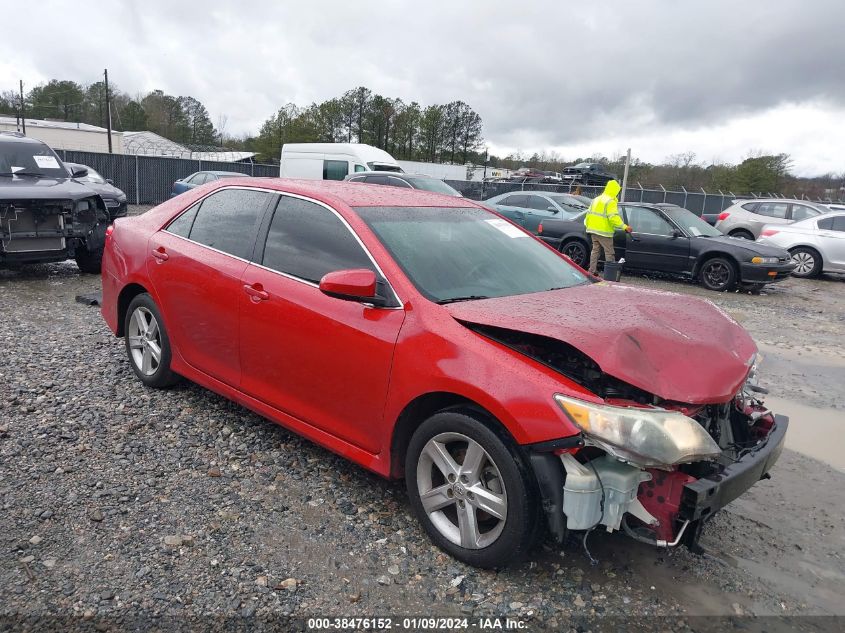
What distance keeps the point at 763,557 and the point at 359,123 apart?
61.5m

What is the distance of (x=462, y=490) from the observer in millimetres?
2779

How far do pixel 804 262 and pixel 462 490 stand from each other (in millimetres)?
14110

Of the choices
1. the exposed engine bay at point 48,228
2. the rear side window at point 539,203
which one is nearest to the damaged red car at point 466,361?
the exposed engine bay at point 48,228

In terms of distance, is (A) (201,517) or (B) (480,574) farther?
(A) (201,517)

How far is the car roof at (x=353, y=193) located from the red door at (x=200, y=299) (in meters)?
0.53

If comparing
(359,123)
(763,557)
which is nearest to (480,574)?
(763,557)

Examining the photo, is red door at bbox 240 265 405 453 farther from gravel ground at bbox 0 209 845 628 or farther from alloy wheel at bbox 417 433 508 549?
gravel ground at bbox 0 209 845 628

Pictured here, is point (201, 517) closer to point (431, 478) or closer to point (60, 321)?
point (431, 478)

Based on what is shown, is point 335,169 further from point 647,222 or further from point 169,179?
point 647,222

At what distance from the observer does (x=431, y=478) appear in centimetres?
294

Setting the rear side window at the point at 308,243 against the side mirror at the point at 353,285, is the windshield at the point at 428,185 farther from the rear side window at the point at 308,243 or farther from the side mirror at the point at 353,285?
the side mirror at the point at 353,285

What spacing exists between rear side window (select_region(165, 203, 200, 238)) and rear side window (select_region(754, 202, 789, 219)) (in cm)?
1492

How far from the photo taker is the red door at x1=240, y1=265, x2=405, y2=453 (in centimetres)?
305

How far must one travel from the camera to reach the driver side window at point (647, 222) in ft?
40.6
